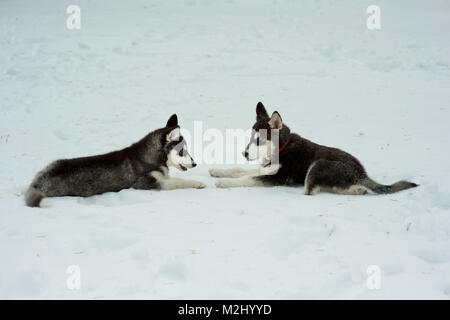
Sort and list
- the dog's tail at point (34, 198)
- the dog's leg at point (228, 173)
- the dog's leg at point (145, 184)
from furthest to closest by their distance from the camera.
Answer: the dog's leg at point (228, 173) < the dog's leg at point (145, 184) < the dog's tail at point (34, 198)

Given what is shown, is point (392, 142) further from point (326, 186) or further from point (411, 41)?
point (411, 41)

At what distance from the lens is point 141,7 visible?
1886 cm

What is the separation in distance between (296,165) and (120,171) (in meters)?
2.80

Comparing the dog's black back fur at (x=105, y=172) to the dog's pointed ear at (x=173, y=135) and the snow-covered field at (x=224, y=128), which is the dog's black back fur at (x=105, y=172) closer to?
the dog's pointed ear at (x=173, y=135)

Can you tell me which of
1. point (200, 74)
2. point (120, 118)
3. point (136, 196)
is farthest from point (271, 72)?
point (136, 196)

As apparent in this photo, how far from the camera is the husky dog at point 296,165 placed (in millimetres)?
7090

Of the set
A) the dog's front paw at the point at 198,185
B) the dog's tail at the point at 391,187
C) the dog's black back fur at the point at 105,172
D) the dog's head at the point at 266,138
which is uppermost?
the dog's head at the point at 266,138

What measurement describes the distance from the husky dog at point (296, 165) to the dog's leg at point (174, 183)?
0.34 meters

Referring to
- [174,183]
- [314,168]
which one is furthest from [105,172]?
[314,168]

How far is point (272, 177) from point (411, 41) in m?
11.4

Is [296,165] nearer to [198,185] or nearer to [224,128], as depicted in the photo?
[198,185]

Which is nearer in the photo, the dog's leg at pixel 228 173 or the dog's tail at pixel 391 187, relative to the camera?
the dog's tail at pixel 391 187

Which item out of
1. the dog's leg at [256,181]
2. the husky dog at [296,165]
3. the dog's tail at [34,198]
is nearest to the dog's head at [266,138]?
the husky dog at [296,165]

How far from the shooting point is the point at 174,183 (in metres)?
7.44
